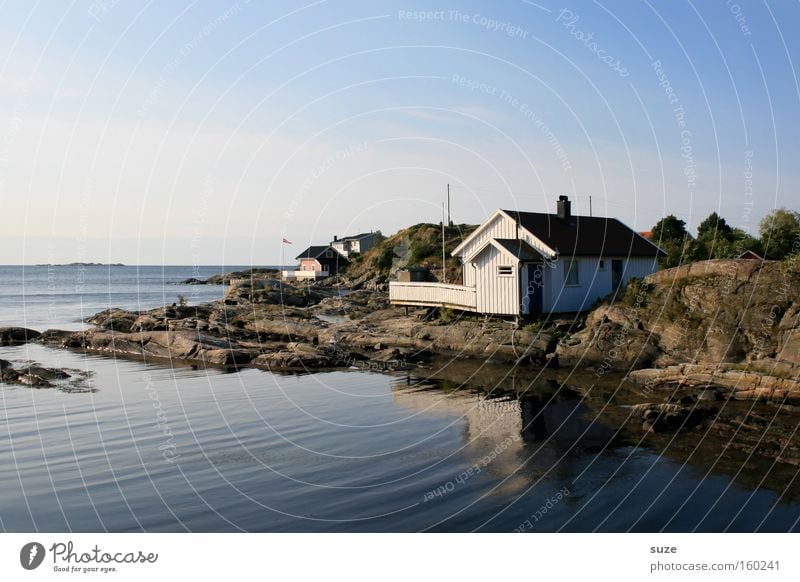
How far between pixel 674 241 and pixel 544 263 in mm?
20601

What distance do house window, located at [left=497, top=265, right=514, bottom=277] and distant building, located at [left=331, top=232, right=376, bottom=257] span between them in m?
87.2

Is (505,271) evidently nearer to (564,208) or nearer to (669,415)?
(564,208)

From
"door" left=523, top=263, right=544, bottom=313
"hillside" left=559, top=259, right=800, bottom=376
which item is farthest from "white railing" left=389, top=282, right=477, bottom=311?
"hillside" left=559, top=259, right=800, bottom=376

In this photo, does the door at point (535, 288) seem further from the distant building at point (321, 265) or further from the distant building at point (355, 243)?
the distant building at point (355, 243)

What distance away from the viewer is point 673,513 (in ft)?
41.4

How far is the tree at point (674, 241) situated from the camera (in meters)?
41.7

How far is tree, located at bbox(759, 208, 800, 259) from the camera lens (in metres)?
42.0

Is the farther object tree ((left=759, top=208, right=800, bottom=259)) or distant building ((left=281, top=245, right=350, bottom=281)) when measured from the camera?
distant building ((left=281, top=245, right=350, bottom=281))

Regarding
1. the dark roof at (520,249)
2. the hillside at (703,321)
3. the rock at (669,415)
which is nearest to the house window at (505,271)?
the dark roof at (520,249)

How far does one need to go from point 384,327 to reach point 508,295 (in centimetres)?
780

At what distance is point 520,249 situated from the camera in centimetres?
3366

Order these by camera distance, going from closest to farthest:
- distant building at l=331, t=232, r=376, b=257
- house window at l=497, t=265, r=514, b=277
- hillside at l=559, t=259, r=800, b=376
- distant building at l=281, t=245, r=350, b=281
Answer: hillside at l=559, t=259, r=800, b=376
house window at l=497, t=265, r=514, b=277
distant building at l=281, t=245, r=350, b=281
distant building at l=331, t=232, r=376, b=257

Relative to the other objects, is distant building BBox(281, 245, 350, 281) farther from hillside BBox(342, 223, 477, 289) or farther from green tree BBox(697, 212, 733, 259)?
green tree BBox(697, 212, 733, 259)
